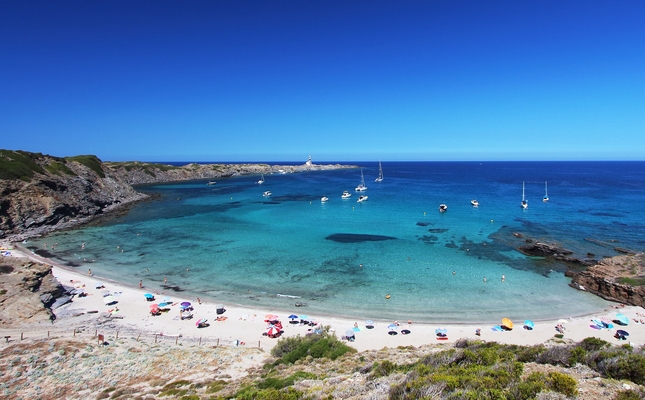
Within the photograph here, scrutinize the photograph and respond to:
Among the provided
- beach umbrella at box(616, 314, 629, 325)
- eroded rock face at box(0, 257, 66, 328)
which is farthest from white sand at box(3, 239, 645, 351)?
eroded rock face at box(0, 257, 66, 328)

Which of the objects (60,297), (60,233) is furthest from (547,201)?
(60,233)

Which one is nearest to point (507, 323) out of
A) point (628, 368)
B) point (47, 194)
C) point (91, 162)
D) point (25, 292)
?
point (628, 368)

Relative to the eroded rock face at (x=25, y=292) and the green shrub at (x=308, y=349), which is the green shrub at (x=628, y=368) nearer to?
the green shrub at (x=308, y=349)

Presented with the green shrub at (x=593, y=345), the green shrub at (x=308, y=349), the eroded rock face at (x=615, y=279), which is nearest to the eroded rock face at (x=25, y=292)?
the green shrub at (x=308, y=349)

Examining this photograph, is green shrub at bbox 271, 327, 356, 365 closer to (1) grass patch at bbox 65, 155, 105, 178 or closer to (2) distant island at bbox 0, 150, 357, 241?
(2) distant island at bbox 0, 150, 357, 241

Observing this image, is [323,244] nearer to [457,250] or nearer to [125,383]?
[457,250]
